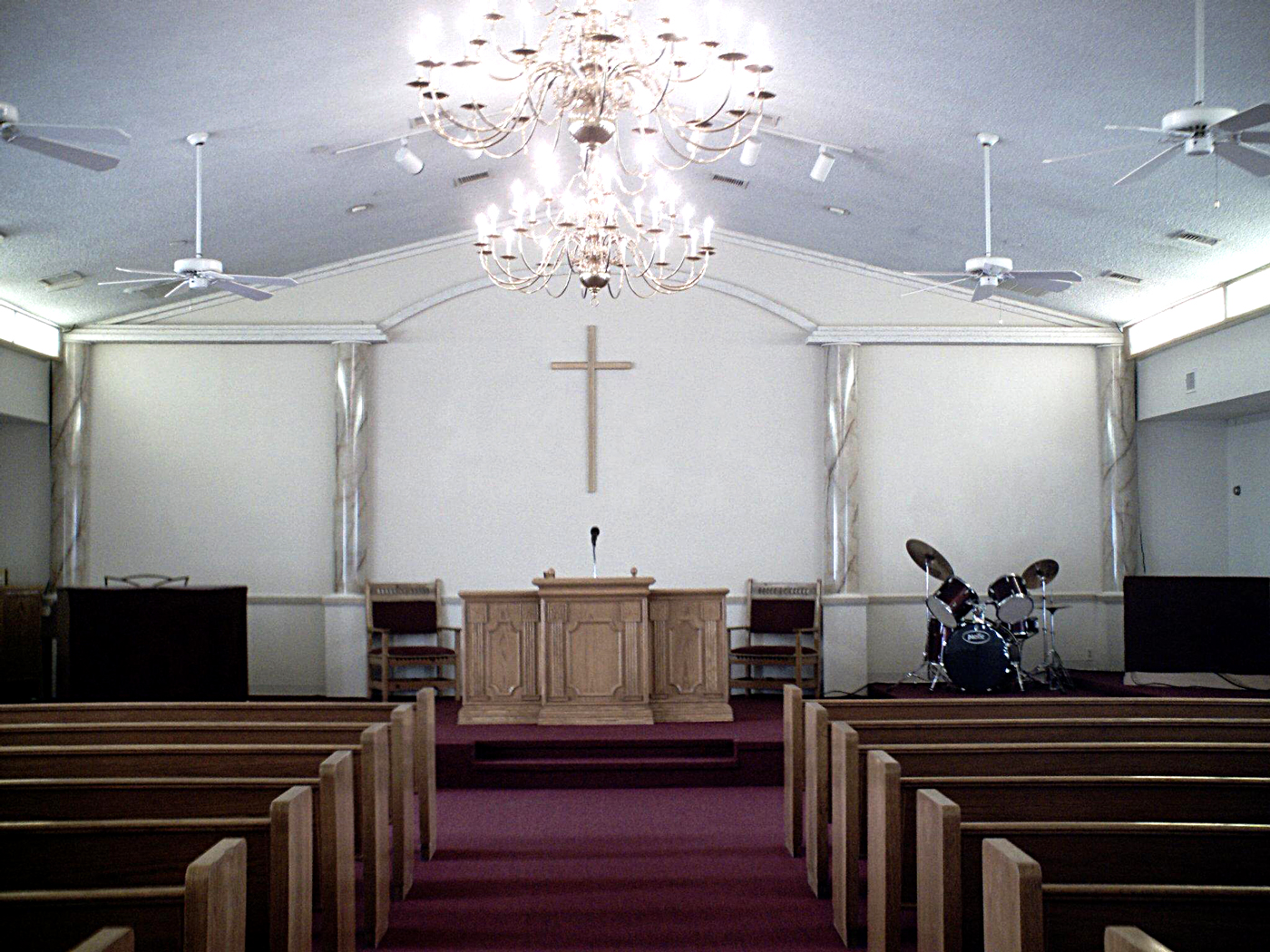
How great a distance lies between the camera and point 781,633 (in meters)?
9.41

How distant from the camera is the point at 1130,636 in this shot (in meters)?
8.59

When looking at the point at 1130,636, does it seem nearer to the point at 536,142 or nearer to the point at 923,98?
the point at 923,98

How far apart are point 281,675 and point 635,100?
6.32m

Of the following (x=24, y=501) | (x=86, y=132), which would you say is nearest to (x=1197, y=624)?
(x=86, y=132)

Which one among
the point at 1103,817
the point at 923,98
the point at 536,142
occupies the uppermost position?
the point at 536,142

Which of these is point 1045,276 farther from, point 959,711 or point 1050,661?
point 1050,661

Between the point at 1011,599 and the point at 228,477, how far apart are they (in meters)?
6.43

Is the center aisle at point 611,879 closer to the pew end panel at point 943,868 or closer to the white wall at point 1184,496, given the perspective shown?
the pew end panel at point 943,868

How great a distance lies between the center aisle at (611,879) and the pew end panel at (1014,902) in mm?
1836

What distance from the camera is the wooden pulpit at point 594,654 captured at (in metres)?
7.18

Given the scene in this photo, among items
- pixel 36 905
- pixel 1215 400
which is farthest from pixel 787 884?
pixel 1215 400

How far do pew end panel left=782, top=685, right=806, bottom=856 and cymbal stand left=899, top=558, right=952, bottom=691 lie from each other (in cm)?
374

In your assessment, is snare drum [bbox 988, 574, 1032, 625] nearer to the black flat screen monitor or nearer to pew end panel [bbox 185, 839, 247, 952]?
the black flat screen monitor

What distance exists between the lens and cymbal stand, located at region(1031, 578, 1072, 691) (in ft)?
29.0
